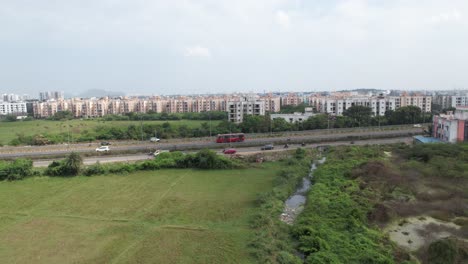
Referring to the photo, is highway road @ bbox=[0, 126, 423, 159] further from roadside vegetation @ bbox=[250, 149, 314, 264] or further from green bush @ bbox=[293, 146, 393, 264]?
green bush @ bbox=[293, 146, 393, 264]

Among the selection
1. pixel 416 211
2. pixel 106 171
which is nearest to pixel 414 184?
pixel 416 211

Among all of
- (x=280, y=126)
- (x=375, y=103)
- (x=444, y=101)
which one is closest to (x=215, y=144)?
(x=280, y=126)

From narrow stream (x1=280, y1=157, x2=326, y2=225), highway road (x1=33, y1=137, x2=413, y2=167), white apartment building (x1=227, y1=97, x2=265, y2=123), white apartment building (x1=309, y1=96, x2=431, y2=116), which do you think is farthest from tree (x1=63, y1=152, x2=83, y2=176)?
white apartment building (x1=309, y1=96, x2=431, y2=116)

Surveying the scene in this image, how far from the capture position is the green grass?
428 inches

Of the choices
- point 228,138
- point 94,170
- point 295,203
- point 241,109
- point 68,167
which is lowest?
point 295,203

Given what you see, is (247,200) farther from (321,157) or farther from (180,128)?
(180,128)

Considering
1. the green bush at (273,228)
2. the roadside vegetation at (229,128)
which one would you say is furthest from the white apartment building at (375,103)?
the green bush at (273,228)

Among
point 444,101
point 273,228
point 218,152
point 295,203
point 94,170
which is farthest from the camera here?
point 444,101

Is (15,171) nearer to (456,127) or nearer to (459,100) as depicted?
(456,127)

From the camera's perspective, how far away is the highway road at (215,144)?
97.3ft

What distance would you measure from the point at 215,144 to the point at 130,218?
1798cm

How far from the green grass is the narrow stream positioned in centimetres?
158

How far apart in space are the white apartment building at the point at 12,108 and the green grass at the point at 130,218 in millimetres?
87448

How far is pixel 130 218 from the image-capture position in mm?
13961
